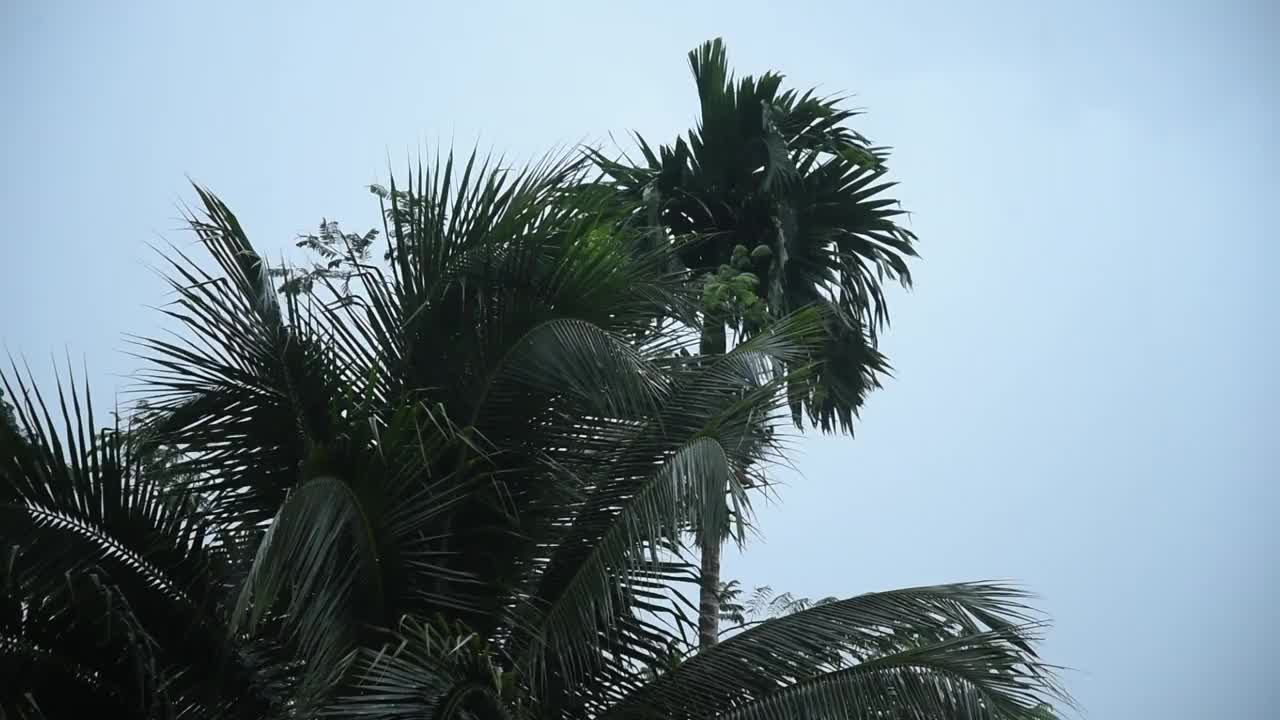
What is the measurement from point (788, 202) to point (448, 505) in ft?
22.3

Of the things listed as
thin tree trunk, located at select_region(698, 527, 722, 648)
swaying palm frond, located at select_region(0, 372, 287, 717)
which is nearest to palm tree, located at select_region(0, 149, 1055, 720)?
swaying palm frond, located at select_region(0, 372, 287, 717)

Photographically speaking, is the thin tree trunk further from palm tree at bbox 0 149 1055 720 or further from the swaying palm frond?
the swaying palm frond

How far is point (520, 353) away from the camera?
7379 millimetres

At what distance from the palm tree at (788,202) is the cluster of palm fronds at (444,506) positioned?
4773 millimetres

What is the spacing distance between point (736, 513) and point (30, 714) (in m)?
3.38

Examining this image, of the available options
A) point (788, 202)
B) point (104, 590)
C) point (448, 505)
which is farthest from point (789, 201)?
point (104, 590)

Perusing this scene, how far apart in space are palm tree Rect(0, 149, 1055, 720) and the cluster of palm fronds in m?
0.02

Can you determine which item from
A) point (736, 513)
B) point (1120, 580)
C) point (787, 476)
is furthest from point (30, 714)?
point (1120, 580)

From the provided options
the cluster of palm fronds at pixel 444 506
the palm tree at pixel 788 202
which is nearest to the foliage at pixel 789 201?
the palm tree at pixel 788 202

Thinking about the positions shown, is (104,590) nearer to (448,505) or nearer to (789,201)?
(448,505)

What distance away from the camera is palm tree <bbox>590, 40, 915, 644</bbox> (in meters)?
12.8

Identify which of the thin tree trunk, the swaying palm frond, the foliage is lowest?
the swaying palm frond

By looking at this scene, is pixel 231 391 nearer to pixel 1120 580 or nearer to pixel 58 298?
pixel 1120 580

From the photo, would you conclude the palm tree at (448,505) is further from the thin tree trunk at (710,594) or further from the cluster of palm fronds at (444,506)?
the thin tree trunk at (710,594)
